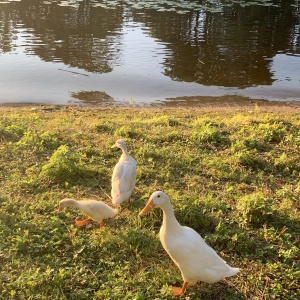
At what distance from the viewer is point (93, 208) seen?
194 inches

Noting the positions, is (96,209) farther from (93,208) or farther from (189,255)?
(189,255)

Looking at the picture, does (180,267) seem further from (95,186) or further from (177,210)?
(95,186)

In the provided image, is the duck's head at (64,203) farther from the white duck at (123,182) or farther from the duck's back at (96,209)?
the white duck at (123,182)

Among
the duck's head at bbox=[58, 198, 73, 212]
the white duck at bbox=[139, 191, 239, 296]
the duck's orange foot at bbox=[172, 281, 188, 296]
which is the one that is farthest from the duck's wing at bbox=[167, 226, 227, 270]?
the duck's head at bbox=[58, 198, 73, 212]

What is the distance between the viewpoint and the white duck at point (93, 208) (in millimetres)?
4930

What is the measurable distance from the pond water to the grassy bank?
5.44 m

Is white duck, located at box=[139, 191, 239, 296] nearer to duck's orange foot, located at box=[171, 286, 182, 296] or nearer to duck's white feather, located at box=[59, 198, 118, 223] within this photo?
duck's orange foot, located at box=[171, 286, 182, 296]

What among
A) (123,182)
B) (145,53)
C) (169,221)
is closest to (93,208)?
(123,182)

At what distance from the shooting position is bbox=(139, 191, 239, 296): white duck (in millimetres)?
4047

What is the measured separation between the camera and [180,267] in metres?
4.16

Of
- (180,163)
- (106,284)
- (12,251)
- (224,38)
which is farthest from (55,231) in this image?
(224,38)

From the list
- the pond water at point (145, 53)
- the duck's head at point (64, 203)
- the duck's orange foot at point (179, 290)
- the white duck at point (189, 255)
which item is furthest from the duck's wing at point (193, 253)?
the pond water at point (145, 53)

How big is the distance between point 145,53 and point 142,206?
42.5 feet

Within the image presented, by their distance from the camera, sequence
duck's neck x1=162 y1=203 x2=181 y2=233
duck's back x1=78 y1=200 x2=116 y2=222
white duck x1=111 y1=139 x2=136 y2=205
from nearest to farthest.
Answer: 1. duck's neck x1=162 y1=203 x2=181 y2=233
2. duck's back x1=78 y1=200 x2=116 y2=222
3. white duck x1=111 y1=139 x2=136 y2=205
